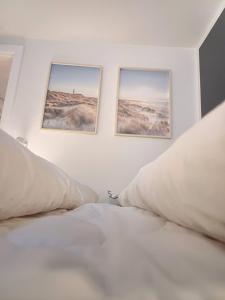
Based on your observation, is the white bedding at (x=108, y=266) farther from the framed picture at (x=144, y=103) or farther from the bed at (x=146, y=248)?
the framed picture at (x=144, y=103)

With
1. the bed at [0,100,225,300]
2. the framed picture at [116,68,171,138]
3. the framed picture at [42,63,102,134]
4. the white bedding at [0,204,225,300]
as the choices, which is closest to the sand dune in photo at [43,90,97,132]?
the framed picture at [42,63,102,134]

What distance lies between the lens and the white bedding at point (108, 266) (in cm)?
19

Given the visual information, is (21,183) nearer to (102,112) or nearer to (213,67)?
(102,112)

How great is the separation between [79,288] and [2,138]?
0.36 meters

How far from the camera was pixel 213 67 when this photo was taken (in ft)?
6.31

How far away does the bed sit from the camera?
0.65 feet

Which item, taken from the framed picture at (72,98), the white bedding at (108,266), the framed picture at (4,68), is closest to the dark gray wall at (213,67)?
the framed picture at (72,98)

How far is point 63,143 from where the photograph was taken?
2031mm

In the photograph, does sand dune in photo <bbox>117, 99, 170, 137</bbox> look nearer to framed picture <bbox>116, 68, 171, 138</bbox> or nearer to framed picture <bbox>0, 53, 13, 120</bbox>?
framed picture <bbox>116, 68, 171, 138</bbox>

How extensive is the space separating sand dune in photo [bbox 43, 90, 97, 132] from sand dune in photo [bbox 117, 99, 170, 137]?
269 millimetres

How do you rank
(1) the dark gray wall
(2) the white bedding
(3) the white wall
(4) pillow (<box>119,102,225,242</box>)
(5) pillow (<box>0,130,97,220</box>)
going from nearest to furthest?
Result: (2) the white bedding < (4) pillow (<box>119,102,225,242</box>) < (5) pillow (<box>0,130,97,220</box>) < (1) the dark gray wall < (3) the white wall

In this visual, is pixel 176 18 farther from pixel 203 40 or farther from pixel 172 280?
pixel 172 280

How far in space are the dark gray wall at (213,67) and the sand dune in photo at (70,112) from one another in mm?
1021

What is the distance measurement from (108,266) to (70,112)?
6.40 feet
